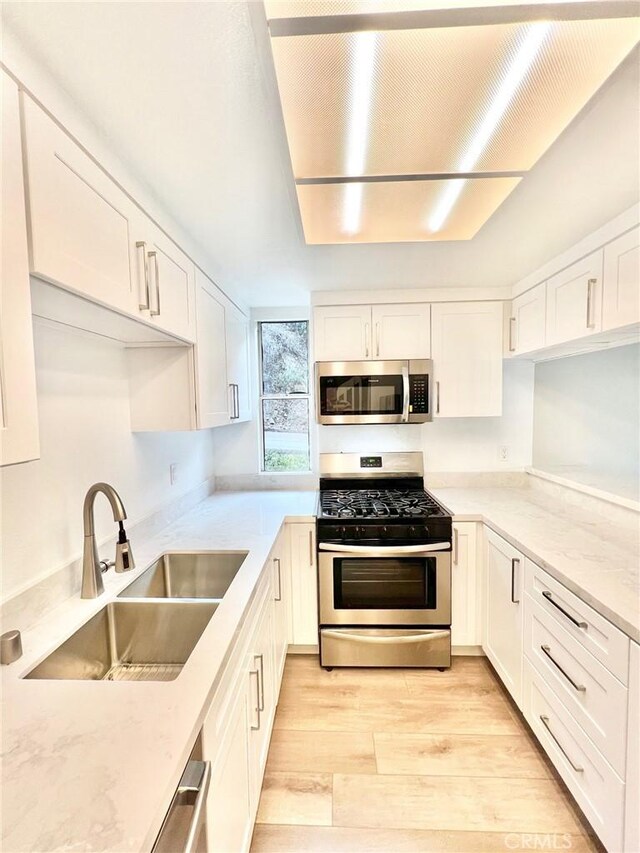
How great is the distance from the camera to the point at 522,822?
4.59 feet

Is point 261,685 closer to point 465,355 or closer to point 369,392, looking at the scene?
point 369,392

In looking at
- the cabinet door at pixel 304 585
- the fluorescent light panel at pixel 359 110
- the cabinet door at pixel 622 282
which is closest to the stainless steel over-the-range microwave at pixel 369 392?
the cabinet door at pixel 304 585

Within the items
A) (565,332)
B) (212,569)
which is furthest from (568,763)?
(565,332)

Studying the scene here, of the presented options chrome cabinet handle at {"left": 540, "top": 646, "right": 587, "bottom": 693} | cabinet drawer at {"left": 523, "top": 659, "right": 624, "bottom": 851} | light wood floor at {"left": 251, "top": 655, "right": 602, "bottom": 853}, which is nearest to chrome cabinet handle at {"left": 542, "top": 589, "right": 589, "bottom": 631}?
chrome cabinet handle at {"left": 540, "top": 646, "right": 587, "bottom": 693}

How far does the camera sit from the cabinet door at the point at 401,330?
8.36 feet

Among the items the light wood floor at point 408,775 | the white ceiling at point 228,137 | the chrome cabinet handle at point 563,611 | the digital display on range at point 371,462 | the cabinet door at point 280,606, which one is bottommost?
the light wood floor at point 408,775

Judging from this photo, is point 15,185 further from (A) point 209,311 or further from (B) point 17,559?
(A) point 209,311

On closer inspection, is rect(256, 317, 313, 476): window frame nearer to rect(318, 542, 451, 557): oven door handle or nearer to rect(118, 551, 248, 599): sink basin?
rect(318, 542, 451, 557): oven door handle

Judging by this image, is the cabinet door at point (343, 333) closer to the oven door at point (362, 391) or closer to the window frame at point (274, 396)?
the oven door at point (362, 391)

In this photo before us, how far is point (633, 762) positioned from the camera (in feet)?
3.57

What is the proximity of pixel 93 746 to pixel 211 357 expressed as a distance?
5.23 ft

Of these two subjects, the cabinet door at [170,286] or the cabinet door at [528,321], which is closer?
the cabinet door at [170,286]

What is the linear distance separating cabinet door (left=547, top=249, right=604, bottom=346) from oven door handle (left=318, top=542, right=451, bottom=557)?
4.26ft

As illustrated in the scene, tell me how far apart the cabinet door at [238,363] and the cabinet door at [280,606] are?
0.90 metres
